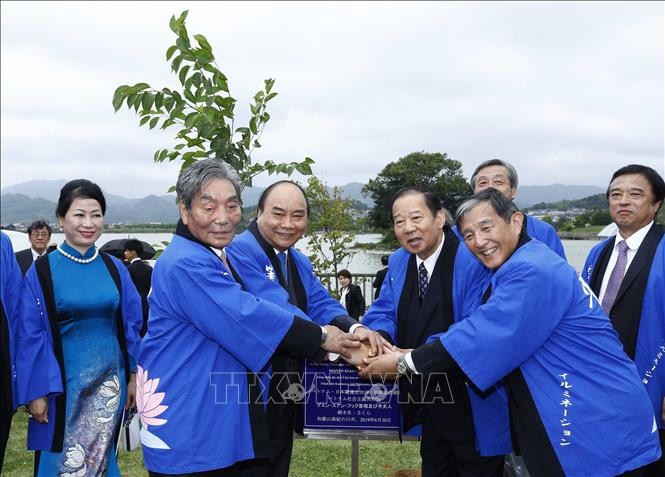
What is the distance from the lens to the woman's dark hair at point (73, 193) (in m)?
3.88

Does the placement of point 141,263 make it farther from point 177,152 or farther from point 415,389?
point 415,389

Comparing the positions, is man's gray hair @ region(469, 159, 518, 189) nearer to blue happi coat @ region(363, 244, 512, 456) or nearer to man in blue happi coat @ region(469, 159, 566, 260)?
man in blue happi coat @ region(469, 159, 566, 260)

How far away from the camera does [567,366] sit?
2783mm

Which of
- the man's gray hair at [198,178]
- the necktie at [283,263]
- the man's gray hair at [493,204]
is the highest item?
the man's gray hair at [198,178]

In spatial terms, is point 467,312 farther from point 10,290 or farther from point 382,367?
point 10,290

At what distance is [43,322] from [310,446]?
13.0 ft

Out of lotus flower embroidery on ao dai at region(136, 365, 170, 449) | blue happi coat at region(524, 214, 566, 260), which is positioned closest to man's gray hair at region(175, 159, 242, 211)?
lotus flower embroidery on ao dai at region(136, 365, 170, 449)

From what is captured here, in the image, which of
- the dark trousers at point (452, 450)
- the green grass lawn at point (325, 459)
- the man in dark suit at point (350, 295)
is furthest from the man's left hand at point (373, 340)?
the man in dark suit at point (350, 295)

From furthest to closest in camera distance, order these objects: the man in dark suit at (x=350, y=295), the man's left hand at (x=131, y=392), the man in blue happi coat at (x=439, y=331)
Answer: the man in dark suit at (x=350, y=295) < the man's left hand at (x=131, y=392) < the man in blue happi coat at (x=439, y=331)

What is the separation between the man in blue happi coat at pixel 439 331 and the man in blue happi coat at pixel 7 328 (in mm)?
2349

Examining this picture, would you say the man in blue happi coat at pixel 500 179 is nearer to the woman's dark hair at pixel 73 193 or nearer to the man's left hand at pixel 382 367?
the man's left hand at pixel 382 367

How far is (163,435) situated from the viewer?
9.06 feet

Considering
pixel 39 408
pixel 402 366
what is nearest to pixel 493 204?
pixel 402 366

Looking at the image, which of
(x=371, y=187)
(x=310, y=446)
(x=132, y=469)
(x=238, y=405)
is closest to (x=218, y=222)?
(x=238, y=405)
